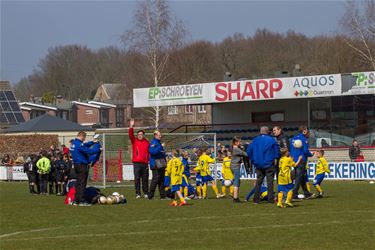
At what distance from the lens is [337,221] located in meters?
15.9

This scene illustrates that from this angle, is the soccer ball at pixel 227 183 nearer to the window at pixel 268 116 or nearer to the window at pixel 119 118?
the window at pixel 268 116

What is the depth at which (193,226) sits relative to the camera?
1538cm

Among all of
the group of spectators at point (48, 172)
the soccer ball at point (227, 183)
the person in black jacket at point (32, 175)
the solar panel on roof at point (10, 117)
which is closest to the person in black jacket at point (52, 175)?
the group of spectators at point (48, 172)

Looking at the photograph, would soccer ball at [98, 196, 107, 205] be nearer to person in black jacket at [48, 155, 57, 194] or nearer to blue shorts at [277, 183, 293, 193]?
blue shorts at [277, 183, 293, 193]

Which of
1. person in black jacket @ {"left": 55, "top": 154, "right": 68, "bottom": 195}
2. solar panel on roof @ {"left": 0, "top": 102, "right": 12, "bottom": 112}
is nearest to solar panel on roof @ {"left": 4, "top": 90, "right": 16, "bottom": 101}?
solar panel on roof @ {"left": 0, "top": 102, "right": 12, "bottom": 112}

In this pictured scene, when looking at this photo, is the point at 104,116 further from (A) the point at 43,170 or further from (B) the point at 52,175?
(A) the point at 43,170

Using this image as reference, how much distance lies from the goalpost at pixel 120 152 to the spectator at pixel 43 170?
7.78ft

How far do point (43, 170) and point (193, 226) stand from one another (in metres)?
15.6

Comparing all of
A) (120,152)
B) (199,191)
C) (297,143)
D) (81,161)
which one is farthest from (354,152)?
(81,161)

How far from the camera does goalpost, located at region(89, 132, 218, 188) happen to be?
3319 centimetres

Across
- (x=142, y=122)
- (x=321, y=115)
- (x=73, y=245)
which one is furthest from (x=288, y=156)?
(x=142, y=122)

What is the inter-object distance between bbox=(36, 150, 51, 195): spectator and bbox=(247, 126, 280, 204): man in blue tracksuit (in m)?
11.3

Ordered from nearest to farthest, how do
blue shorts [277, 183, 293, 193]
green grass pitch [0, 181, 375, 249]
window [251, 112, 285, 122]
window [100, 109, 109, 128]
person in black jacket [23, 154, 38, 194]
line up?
1. green grass pitch [0, 181, 375, 249]
2. blue shorts [277, 183, 293, 193]
3. person in black jacket [23, 154, 38, 194]
4. window [251, 112, 285, 122]
5. window [100, 109, 109, 128]

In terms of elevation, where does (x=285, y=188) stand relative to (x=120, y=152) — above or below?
below
